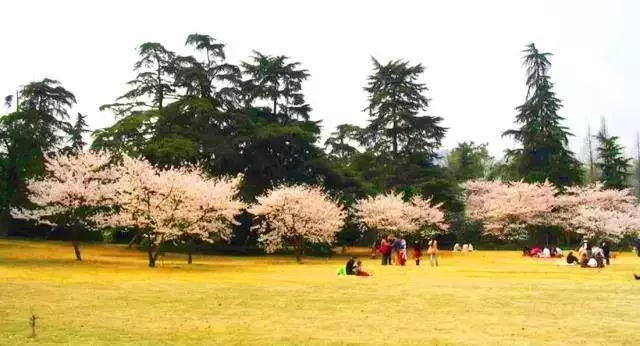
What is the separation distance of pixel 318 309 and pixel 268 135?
101 ft

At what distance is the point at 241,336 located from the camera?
11438 millimetres

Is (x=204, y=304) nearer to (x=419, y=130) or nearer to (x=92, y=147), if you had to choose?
A: (x=92, y=147)

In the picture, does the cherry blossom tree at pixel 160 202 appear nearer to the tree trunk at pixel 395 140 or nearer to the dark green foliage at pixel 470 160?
the tree trunk at pixel 395 140

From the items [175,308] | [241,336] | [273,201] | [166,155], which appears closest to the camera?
[241,336]

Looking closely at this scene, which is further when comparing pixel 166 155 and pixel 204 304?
pixel 166 155

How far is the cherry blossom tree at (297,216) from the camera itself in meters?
38.6

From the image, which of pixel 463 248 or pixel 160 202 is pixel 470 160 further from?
pixel 160 202

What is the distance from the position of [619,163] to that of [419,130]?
22638 millimetres

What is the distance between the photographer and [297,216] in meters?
Result: 39.0

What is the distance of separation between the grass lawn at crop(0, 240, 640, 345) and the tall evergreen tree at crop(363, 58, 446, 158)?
1165 inches

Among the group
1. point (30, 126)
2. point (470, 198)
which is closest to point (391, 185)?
point (470, 198)

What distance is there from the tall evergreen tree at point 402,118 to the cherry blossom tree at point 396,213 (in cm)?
544

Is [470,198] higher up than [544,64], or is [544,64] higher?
[544,64]

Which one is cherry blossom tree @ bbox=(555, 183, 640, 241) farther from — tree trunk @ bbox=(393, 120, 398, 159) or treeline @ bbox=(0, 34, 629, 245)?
tree trunk @ bbox=(393, 120, 398, 159)
